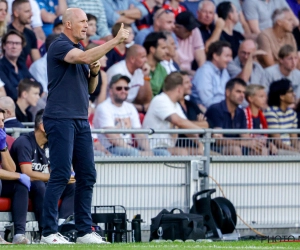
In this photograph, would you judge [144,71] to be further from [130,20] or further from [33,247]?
[33,247]

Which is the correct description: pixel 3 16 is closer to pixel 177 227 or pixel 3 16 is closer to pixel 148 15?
pixel 148 15

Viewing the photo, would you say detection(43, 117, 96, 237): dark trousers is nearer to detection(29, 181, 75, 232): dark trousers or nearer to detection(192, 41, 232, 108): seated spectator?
detection(29, 181, 75, 232): dark trousers

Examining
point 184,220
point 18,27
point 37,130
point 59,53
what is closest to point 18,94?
point 18,27

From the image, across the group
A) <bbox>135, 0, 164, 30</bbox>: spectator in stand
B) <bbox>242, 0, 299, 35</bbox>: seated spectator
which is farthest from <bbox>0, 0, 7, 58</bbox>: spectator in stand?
<bbox>242, 0, 299, 35</bbox>: seated spectator

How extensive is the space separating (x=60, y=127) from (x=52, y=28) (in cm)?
611

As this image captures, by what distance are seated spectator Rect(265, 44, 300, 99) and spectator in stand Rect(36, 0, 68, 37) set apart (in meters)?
4.52

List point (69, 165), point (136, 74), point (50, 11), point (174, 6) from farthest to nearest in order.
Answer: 1. point (174, 6)
2. point (136, 74)
3. point (50, 11)
4. point (69, 165)

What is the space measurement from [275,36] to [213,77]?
280cm

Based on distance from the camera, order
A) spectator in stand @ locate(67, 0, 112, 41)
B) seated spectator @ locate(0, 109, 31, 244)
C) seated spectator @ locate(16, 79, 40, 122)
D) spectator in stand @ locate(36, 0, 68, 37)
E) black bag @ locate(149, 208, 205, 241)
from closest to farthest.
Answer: seated spectator @ locate(0, 109, 31, 244) → black bag @ locate(149, 208, 205, 241) → seated spectator @ locate(16, 79, 40, 122) → spectator in stand @ locate(36, 0, 68, 37) → spectator in stand @ locate(67, 0, 112, 41)

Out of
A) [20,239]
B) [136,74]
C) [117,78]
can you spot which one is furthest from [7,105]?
[136,74]

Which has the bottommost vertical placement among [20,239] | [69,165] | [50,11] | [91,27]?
[20,239]

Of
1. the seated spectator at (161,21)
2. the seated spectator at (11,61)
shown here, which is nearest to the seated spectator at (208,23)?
the seated spectator at (161,21)

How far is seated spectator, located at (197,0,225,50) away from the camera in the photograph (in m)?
17.3

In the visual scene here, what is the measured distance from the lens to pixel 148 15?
16.5m
